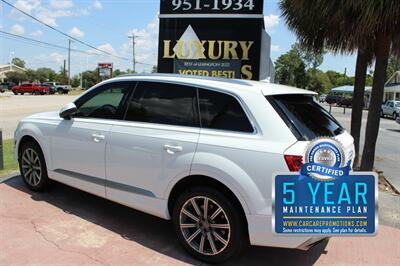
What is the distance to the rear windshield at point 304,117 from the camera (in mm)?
3693

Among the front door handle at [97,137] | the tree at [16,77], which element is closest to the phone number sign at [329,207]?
the front door handle at [97,137]

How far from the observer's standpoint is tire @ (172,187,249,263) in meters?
3.74

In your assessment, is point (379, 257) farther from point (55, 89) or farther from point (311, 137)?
point (55, 89)

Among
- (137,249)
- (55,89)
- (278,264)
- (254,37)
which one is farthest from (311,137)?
(55,89)

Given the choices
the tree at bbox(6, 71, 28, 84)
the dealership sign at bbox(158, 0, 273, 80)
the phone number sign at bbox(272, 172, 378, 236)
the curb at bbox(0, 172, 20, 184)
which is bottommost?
the curb at bbox(0, 172, 20, 184)

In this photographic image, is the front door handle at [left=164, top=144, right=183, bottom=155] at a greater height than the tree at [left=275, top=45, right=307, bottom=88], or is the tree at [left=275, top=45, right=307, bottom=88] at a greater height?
the tree at [left=275, top=45, right=307, bottom=88]

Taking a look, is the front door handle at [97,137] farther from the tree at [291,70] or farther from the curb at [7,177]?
the tree at [291,70]

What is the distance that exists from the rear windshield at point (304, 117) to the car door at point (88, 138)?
1872mm

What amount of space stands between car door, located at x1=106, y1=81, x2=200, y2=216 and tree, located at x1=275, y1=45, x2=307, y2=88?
88668 millimetres

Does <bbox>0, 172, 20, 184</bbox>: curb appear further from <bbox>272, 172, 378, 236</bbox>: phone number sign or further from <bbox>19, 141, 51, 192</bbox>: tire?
<bbox>272, 172, 378, 236</bbox>: phone number sign

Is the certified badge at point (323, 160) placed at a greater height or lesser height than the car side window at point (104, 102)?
lesser

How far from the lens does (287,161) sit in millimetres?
3445

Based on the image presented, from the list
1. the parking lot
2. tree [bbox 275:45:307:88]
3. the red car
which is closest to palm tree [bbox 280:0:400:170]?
the parking lot

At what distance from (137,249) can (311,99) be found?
2404 millimetres
